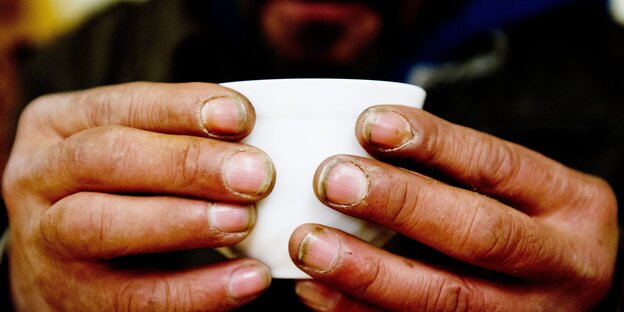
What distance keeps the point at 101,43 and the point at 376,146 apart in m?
1.35

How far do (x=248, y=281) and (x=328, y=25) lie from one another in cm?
87

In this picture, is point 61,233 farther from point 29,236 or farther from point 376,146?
point 376,146

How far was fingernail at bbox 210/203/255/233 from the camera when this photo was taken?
18.6 inches

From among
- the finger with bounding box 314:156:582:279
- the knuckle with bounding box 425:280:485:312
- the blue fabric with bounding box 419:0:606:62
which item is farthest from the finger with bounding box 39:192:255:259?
the blue fabric with bounding box 419:0:606:62

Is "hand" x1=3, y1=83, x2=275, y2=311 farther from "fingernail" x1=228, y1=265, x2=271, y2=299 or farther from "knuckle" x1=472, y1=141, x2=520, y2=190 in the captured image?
"knuckle" x1=472, y1=141, x2=520, y2=190

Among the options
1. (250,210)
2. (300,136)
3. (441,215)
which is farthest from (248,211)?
(441,215)

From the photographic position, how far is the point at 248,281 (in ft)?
1.63

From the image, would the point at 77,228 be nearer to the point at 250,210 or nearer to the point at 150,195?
the point at 150,195

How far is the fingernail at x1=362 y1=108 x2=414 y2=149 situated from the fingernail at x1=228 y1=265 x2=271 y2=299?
0.20 metres

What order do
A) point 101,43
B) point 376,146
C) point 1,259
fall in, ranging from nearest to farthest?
point 376,146 < point 1,259 < point 101,43

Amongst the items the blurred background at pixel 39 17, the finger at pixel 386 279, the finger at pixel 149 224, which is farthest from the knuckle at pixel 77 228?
the blurred background at pixel 39 17

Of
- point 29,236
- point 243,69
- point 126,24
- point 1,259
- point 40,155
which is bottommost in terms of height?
point 1,259

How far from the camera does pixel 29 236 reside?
1.85 ft

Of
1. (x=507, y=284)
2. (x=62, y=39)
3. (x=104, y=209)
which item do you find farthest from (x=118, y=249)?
(x=62, y=39)
